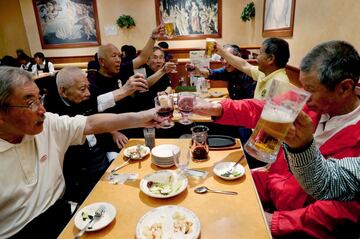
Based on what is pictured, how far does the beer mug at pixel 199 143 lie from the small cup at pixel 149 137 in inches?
13.2

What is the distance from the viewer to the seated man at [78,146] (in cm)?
188

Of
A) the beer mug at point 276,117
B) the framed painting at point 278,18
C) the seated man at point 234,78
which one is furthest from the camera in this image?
the framed painting at point 278,18

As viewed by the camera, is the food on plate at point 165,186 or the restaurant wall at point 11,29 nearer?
the food on plate at point 165,186

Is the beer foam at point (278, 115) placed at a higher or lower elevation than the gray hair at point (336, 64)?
lower

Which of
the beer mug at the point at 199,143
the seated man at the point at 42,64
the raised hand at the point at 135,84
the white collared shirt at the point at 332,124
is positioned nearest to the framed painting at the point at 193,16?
the seated man at the point at 42,64

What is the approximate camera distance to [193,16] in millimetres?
6902

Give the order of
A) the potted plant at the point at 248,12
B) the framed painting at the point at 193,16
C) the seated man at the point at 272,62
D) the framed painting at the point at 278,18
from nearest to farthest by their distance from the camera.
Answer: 1. the seated man at the point at 272,62
2. the framed painting at the point at 278,18
3. the potted plant at the point at 248,12
4. the framed painting at the point at 193,16

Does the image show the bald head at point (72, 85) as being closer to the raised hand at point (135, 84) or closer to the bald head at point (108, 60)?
the raised hand at point (135, 84)

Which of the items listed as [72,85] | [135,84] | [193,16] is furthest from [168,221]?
[193,16]

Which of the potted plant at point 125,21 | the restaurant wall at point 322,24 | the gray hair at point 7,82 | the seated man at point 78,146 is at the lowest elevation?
the seated man at point 78,146

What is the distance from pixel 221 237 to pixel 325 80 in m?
0.86

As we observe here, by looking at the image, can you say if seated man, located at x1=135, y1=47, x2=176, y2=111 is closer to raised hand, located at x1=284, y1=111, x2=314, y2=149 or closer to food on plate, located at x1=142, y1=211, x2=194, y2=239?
food on plate, located at x1=142, y1=211, x2=194, y2=239

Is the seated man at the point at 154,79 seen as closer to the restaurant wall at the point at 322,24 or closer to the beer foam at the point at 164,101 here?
the beer foam at the point at 164,101

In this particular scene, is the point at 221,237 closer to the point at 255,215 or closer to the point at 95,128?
the point at 255,215
